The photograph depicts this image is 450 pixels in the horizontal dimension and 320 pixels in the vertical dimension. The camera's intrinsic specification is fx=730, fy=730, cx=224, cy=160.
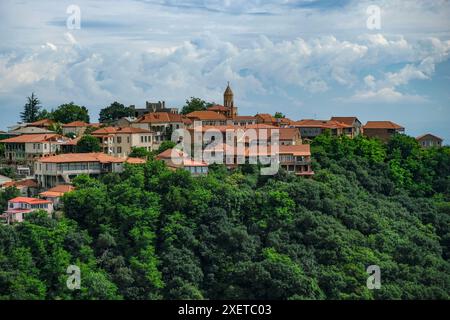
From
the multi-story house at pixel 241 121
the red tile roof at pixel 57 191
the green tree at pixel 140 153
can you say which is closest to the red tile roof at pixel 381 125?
the multi-story house at pixel 241 121

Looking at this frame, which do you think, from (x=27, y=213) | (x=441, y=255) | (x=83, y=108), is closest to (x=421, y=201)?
(x=441, y=255)

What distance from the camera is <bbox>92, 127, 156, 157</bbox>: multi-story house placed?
94.6ft

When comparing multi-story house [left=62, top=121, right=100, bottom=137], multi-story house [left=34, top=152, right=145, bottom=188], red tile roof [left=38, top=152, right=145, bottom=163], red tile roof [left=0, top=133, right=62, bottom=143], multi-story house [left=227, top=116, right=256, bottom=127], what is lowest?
multi-story house [left=34, top=152, right=145, bottom=188]

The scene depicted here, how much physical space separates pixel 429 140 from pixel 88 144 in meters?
16.2

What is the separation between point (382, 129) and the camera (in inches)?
1345

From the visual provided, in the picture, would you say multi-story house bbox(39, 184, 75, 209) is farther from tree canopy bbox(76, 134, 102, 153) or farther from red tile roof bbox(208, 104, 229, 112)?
red tile roof bbox(208, 104, 229, 112)

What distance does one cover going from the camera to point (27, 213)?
71.8 feet

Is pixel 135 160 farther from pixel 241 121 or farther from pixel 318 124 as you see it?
pixel 318 124

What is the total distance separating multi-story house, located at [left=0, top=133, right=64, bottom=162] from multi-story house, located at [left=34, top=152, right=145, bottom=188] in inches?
130

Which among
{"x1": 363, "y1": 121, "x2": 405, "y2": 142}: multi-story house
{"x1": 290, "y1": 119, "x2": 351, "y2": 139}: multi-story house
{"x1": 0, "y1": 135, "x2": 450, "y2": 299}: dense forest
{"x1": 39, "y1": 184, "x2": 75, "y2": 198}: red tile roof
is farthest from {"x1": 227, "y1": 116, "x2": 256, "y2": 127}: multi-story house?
{"x1": 39, "y1": 184, "x2": 75, "y2": 198}: red tile roof

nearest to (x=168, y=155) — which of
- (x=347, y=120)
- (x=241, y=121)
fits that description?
(x=241, y=121)

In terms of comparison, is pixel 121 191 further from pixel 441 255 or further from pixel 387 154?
pixel 387 154

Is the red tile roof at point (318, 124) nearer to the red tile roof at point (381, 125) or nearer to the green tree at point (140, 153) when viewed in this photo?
the red tile roof at point (381, 125)

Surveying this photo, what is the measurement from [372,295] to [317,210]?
4.10m
